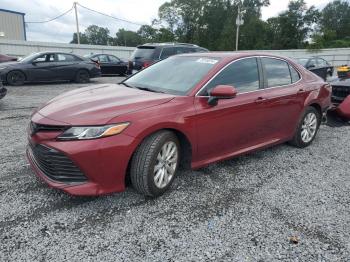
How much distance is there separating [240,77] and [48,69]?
10.2 meters

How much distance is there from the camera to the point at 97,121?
281cm

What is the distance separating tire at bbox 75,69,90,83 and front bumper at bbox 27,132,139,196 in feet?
36.2

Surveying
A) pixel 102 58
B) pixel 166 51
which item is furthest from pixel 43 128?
pixel 102 58

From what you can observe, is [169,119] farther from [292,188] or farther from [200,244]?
[292,188]

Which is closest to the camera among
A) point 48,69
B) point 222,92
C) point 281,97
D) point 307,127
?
point 222,92

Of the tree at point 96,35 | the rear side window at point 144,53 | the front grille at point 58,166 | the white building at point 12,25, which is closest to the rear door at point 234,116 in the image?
the front grille at point 58,166

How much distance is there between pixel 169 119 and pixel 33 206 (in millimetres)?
1596

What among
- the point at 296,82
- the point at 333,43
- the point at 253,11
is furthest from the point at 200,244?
the point at 253,11

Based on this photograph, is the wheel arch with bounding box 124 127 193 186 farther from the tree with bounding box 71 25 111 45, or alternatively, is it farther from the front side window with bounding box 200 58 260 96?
the tree with bounding box 71 25 111 45

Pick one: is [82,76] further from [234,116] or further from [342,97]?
[234,116]

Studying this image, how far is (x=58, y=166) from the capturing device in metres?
2.84

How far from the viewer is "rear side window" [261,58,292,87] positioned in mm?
4408

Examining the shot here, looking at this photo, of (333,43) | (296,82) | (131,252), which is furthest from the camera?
(333,43)

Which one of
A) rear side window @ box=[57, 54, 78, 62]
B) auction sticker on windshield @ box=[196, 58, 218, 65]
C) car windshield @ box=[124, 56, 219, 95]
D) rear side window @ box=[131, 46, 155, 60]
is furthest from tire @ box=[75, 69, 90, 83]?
auction sticker on windshield @ box=[196, 58, 218, 65]
